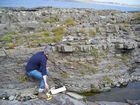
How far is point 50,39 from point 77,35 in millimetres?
2503

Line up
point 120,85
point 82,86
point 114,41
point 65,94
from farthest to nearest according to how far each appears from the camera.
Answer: point 114,41 → point 120,85 → point 82,86 → point 65,94

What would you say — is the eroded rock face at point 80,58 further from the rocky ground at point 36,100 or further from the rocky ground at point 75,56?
the rocky ground at point 36,100

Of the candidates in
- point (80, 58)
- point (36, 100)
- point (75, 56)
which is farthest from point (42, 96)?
point (80, 58)

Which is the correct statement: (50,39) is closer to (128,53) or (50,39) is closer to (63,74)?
(63,74)

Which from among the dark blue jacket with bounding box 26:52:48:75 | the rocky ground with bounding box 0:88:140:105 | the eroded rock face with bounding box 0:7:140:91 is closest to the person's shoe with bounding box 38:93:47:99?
the rocky ground with bounding box 0:88:140:105

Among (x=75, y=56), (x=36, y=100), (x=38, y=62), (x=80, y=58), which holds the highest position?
(x=38, y=62)

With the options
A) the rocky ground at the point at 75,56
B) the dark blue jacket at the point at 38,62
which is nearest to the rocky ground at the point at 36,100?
the rocky ground at the point at 75,56

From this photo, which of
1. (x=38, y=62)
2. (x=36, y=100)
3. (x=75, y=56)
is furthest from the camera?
(x=75, y=56)

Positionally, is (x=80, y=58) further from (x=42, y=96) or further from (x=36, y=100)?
(x=36, y=100)

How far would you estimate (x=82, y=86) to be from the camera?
10.3 metres

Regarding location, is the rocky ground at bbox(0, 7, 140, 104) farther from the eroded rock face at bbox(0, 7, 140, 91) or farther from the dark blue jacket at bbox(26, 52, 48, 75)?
the dark blue jacket at bbox(26, 52, 48, 75)

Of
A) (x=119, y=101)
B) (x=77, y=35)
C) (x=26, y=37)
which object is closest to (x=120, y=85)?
(x=119, y=101)

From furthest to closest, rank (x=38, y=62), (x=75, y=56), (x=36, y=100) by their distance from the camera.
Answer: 1. (x=75, y=56)
2. (x=36, y=100)
3. (x=38, y=62)

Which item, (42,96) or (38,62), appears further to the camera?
(42,96)
